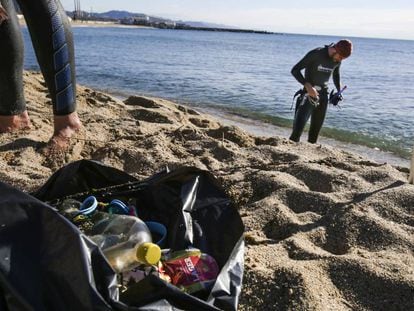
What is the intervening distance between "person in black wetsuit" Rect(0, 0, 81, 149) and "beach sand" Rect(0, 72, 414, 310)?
0.74 feet

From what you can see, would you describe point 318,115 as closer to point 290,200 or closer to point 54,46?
point 290,200

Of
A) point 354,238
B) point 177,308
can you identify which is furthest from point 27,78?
point 177,308

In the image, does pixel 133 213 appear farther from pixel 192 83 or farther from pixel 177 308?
pixel 192 83

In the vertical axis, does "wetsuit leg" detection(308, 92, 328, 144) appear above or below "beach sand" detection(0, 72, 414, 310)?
below

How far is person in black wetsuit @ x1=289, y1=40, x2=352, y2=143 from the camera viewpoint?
6.24 metres

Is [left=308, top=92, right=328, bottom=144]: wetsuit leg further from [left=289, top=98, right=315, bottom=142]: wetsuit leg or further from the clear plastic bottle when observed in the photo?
the clear plastic bottle

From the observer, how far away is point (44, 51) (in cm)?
339

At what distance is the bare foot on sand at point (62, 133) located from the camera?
3568mm

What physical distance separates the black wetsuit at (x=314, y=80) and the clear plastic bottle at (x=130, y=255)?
462cm

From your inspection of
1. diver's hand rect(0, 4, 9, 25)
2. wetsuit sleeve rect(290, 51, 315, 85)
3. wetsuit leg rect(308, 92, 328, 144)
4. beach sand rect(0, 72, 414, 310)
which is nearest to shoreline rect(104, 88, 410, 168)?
wetsuit leg rect(308, 92, 328, 144)

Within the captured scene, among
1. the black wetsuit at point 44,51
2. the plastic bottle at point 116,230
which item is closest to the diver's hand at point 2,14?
the black wetsuit at point 44,51

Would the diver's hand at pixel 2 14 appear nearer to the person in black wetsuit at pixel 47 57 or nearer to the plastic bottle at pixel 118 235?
the person in black wetsuit at pixel 47 57

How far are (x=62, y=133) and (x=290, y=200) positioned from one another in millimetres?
1760

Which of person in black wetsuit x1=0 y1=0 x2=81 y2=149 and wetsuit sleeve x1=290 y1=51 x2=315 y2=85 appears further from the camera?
wetsuit sleeve x1=290 y1=51 x2=315 y2=85
